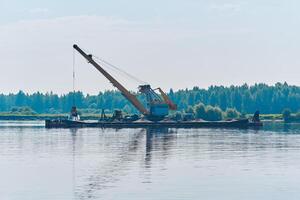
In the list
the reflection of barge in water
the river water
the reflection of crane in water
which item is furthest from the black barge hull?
the reflection of crane in water

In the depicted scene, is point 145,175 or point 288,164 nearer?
point 145,175

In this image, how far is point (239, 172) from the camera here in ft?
200

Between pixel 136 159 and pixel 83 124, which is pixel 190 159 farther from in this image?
pixel 83 124

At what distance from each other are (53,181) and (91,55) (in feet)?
445

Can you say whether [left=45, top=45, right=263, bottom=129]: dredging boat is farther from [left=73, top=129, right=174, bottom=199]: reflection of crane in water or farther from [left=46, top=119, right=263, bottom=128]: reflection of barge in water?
[left=73, top=129, right=174, bottom=199]: reflection of crane in water

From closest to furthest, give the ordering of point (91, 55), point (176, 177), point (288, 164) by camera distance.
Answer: point (176, 177) → point (288, 164) → point (91, 55)

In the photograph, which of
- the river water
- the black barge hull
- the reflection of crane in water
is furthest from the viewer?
the black barge hull

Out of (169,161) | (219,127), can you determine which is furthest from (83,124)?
(169,161)

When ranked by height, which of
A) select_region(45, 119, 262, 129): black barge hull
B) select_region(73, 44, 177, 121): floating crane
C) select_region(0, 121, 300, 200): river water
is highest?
select_region(73, 44, 177, 121): floating crane

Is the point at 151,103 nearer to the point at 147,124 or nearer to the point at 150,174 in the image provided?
the point at 147,124

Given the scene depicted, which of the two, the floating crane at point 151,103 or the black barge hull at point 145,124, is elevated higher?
the floating crane at point 151,103

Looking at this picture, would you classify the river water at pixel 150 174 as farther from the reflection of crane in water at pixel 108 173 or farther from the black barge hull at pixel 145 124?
the black barge hull at pixel 145 124

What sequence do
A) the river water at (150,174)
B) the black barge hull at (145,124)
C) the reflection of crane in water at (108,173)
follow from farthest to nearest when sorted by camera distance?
1. the black barge hull at (145,124)
2. the reflection of crane in water at (108,173)
3. the river water at (150,174)

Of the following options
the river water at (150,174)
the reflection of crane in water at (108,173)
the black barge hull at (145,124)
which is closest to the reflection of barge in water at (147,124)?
the black barge hull at (145,124)
